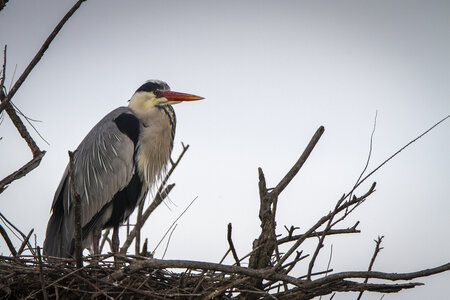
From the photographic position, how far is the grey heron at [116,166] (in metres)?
4.01

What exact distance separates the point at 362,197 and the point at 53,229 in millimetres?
2471

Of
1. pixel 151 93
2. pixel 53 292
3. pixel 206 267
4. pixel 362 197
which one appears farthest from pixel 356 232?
pixel 151 93

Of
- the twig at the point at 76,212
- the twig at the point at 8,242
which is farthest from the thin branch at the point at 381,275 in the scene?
the twig at the point at 8,242

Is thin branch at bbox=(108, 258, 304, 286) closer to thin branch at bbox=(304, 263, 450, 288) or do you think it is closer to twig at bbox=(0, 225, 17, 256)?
thin branch at bbox=(304, 263, 450, 288)

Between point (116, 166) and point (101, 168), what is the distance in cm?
11

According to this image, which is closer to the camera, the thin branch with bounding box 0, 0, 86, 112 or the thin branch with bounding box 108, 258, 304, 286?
the thin branch with bounding box 108, 258, 304, 286

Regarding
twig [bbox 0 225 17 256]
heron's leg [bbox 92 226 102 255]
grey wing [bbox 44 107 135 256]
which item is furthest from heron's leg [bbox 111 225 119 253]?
twig [bbox 0 225 17 256]

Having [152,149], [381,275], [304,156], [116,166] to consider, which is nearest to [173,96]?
[152,149]

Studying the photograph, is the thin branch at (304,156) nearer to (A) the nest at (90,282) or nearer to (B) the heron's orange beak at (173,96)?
(A) the nest at (90,282)

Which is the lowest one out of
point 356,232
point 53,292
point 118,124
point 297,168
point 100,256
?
point 53,292

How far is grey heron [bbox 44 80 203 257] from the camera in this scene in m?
4.01

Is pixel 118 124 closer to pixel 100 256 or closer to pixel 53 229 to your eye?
pixel 53 229

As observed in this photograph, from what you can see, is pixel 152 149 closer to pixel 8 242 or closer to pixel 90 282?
pixel 8 242

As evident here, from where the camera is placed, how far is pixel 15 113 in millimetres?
2924
